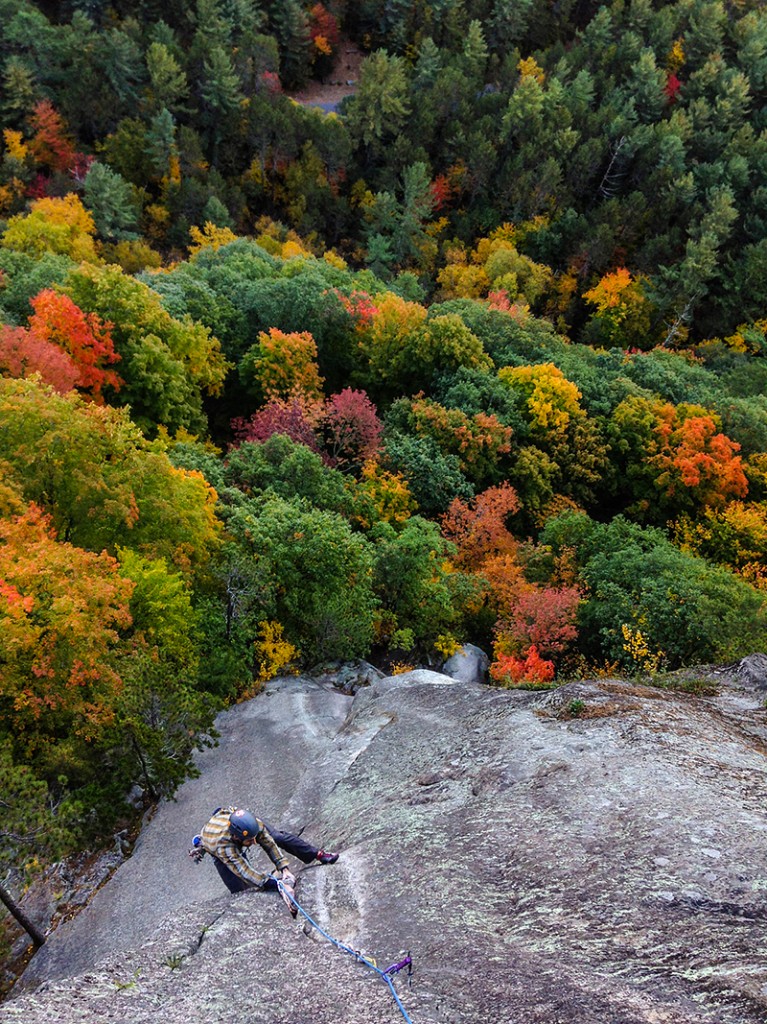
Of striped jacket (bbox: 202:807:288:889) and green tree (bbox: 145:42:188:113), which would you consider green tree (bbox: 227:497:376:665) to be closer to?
striped jacket (bbox: 202:807:288:889)

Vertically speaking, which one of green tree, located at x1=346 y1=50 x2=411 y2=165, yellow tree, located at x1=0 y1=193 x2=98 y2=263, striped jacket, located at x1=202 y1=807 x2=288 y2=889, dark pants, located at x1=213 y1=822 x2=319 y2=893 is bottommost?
dark pants, located at x1=213 y1=822 x2=319 y2=893

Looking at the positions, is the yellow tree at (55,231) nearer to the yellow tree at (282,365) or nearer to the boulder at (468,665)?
the yellow tree at (282,365)

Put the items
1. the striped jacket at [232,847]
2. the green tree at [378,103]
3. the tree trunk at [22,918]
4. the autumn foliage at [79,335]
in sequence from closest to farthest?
the striped jacket at [232,847], the tree trunk at [22,918], the autumn foliage at [79,335], the green tree at [378,103]

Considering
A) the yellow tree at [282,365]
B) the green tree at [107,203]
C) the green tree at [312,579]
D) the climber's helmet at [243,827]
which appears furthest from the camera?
the green tree at [107,203]

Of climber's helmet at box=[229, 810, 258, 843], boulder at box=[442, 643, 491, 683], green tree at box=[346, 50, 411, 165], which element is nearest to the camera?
climber's helmet at box=[229, 810, 258, 843]

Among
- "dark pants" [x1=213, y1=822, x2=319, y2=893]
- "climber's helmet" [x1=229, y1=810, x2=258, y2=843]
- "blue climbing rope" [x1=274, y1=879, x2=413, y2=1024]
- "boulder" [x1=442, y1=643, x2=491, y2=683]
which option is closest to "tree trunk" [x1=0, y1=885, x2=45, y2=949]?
"dark pants" [x1=213, y1=822, x2=319, y2=893]

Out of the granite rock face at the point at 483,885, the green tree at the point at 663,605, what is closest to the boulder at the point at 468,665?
the green tree at the point at 663,605

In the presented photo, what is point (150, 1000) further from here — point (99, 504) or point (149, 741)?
point (99, 504)

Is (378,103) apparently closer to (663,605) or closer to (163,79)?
(163,79)
